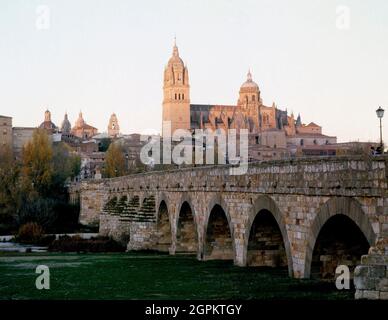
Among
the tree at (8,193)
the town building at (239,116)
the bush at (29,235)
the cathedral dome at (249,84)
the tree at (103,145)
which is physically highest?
the cathedral dome at (249,84)

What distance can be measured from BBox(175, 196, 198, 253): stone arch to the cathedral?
407ft

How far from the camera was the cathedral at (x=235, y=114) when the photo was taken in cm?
16500

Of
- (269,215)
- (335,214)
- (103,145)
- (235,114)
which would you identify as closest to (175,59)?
(235,114)

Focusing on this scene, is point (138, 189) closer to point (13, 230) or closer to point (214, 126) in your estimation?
point (13, 230)

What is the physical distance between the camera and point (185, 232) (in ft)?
103

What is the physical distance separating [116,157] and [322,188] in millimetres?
68864

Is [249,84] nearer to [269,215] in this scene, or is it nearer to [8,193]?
[8,193]

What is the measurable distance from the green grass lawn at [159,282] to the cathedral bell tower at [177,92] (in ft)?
456

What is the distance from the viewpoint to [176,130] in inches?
6304

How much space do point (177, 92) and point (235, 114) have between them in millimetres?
15668

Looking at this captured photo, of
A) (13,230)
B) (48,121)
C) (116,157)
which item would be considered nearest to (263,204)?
(13,230)

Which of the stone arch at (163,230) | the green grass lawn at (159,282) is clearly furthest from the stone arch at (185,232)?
the green grass lawn at (159,282)

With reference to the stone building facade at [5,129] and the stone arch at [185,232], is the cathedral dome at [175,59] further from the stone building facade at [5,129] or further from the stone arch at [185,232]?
the stone arch at [185,232]

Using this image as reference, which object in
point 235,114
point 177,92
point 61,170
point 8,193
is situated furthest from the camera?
point 235,114
